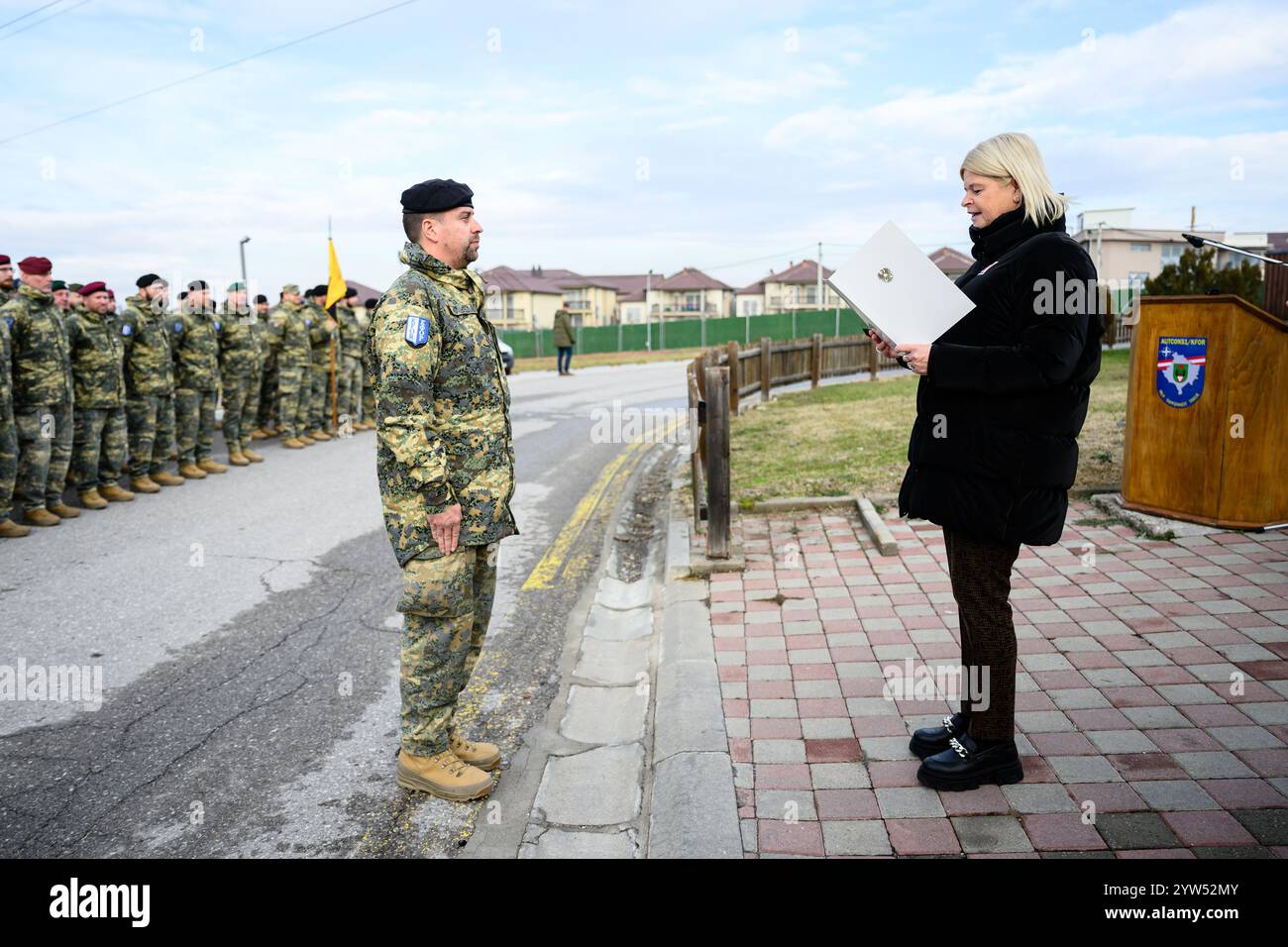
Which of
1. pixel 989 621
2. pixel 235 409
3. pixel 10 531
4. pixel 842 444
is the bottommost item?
pixel 10 531

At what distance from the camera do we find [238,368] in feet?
37.1

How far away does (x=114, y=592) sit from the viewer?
19.0ft

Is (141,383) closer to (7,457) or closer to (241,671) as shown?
(7,457)

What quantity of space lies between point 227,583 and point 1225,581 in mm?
6010

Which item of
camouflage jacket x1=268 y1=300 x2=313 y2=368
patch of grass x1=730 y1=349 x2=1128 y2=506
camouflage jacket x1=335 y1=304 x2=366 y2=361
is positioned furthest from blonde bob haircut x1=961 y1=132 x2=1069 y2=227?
camouflage jacket x1=335 y1=304 x2=366 y2=361

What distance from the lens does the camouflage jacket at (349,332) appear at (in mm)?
13938

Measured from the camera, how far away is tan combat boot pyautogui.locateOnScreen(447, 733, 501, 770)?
3.58 metres

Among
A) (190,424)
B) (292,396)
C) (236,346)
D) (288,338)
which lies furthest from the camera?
(288,338)

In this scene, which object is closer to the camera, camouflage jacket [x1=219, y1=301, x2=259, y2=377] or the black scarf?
the black scarf

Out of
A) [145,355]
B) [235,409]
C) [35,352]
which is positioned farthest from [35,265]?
[235,409]

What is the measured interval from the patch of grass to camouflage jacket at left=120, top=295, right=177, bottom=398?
6100 mm

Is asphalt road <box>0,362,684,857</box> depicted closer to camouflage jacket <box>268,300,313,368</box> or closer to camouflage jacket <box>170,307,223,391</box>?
camouflage jacket <box>170,307,223,391</box>

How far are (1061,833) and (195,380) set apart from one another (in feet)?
33.2

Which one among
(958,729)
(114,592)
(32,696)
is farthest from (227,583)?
(958,729)
